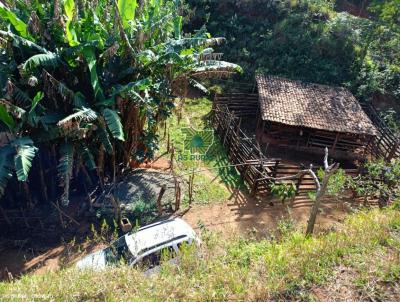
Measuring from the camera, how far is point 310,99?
16250mm

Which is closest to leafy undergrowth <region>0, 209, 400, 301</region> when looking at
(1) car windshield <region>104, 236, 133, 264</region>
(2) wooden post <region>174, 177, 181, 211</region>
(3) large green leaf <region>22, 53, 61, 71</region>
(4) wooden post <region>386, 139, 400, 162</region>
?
(1) car windshield <region>104, 236, 133, 264</region>

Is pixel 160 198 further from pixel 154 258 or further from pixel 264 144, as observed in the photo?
pixel 264 144

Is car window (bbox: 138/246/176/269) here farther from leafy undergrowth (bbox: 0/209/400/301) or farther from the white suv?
leafy undergrowth (bbox: 0/209/400/301)

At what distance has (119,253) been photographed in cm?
834

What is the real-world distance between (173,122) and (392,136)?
404 inches

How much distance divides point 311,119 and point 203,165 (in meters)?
5.21

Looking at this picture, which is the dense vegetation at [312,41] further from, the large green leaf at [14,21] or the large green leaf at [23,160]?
the large green leaf at [23,160]

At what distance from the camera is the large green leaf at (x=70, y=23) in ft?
31.0

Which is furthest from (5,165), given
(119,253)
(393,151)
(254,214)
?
(393,151)

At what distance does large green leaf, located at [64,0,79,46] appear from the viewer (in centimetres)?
945

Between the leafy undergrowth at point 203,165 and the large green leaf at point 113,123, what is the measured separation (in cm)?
351

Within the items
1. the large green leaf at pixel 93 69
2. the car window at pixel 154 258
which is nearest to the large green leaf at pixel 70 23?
the large green leaf at pixel 93 69

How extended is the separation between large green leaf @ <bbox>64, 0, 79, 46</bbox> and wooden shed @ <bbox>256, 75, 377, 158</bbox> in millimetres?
8299

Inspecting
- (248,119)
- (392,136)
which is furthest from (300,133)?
(392,136)
